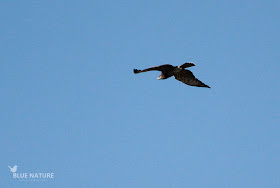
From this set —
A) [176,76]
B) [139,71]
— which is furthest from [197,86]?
[139,71]

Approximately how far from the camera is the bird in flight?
40.6m

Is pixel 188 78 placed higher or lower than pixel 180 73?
lower

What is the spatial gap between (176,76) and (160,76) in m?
2.27

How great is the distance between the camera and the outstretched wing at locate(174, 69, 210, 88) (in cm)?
4306

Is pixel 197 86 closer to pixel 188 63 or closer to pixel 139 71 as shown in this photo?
pixel 188 63

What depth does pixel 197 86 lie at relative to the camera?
43219 mm

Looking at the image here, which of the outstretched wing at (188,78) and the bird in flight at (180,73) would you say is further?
the outstretched wing at (188,78)

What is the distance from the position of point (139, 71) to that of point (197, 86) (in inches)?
246

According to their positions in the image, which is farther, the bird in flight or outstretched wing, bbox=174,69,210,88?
outstretched wing, bbox=174,69,210,88

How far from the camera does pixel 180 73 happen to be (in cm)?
4288

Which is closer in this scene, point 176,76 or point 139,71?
point 139,71

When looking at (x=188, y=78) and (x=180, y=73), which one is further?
(x=188, y=78)

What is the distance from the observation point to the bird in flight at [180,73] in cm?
4062

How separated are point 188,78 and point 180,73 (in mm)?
933
